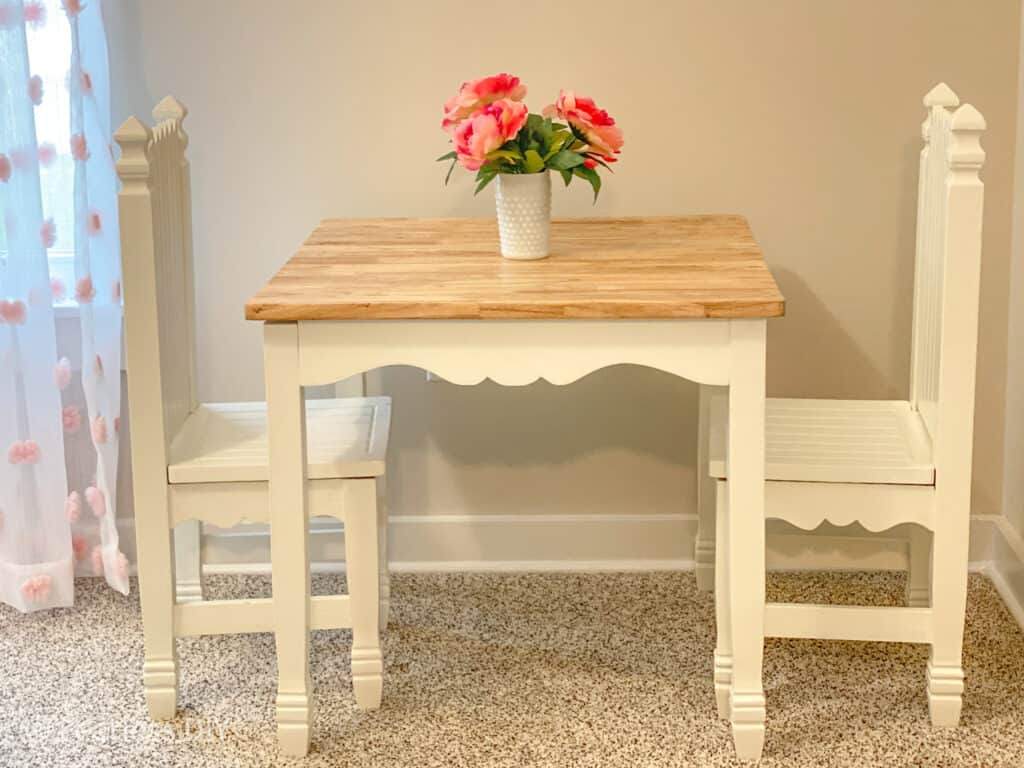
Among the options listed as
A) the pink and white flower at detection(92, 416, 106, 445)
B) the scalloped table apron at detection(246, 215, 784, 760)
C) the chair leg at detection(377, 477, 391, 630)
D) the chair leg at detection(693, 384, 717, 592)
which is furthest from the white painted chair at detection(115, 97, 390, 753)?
the chair leg at detection(693, 384, 717, 592)

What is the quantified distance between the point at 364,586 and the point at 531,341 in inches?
21.2

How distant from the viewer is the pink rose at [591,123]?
2.23 meters

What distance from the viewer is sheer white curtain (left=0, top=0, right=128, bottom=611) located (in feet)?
8.61

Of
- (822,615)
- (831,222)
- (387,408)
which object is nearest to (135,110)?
(387,408)

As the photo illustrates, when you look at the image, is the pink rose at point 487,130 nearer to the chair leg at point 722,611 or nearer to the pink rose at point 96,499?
the chair leg at point 722,611

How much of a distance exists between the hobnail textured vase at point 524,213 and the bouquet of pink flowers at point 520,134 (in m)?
0.02

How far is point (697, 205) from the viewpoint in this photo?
2.82 metres

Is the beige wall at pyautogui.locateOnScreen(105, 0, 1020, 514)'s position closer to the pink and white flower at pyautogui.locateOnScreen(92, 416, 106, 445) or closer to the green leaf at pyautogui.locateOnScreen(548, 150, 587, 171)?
the pink and white flower at pyautogui.locateOnScreen(92, 416, 106, 445)

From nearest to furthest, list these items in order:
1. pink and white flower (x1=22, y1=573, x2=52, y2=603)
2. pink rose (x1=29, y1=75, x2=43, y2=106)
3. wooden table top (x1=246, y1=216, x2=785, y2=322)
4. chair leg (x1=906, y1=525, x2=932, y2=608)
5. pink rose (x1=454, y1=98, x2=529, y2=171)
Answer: wooden table top (x1=246, y1=216, x2=785, y2=322)
pink rose (x1=454, y1=98, x2=529, y2=171)
chair leg (x1=906, y1=525, x2=932, y2=608)
pink rose (x1=29, y1=75, x2=43, y2=106)
pink and white flower (x1=22, y1=573, x2=52, y2=603)

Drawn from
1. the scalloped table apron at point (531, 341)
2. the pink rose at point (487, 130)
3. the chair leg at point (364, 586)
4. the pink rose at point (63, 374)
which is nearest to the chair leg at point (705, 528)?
the scalloped table apron at point (531, 341)

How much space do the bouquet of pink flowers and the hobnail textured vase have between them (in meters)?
0.02

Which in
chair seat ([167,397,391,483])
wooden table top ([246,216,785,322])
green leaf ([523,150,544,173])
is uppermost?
green leaf ([523,150,544,173])

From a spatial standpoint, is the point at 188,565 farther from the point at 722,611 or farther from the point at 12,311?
the point at 722,611

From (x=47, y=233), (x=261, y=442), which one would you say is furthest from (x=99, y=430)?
(x=261, y=442)
